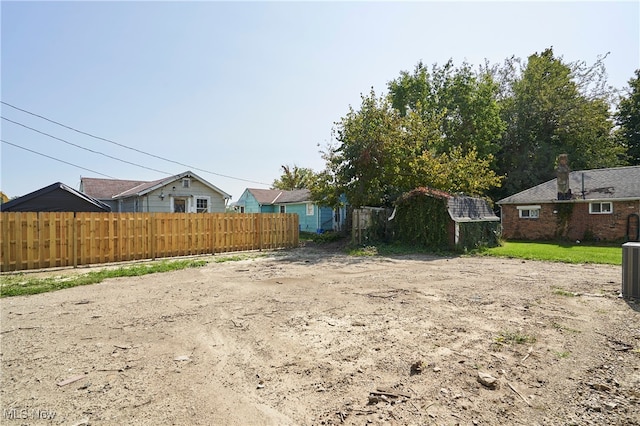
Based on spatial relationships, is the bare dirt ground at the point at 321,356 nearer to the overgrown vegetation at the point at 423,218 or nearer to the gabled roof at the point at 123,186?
the overgrown vegetation at the point at 423,218

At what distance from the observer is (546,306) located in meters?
6.34

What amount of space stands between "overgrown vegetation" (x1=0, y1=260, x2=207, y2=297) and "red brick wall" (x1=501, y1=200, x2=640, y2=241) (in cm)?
2046

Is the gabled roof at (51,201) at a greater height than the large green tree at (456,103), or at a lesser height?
lesser

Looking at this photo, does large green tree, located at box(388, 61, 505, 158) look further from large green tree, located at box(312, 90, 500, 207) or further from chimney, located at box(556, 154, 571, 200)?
large green tree, located at box(312, 90, 500, 207)

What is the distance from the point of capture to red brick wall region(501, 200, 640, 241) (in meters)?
18.3

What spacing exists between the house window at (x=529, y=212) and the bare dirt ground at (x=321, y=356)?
1569cm

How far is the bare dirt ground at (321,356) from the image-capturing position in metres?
2.94

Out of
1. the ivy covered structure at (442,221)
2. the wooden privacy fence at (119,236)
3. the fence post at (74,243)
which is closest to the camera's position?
the wooden privacy fence at (119,236)

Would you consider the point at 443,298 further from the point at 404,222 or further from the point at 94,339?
the point at 404,222

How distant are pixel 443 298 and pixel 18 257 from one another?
11.7m

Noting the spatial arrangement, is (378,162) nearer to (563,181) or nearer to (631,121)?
(563,181)

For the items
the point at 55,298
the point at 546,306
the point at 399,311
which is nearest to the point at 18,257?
the point at 55,298

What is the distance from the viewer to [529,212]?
21.9 metres

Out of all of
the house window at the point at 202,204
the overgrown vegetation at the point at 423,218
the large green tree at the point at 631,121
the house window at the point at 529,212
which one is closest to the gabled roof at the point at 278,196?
the house window at the point at 202,204
